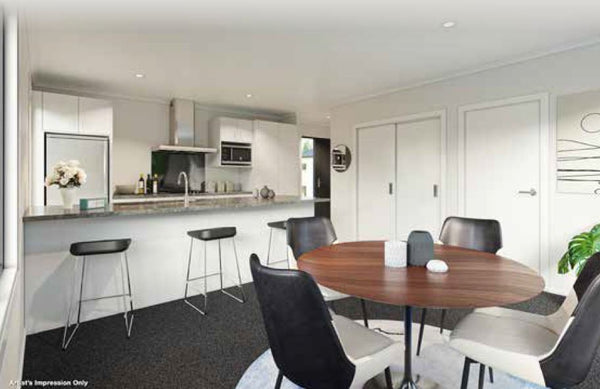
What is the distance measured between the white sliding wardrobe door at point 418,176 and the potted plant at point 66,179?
3.92 m

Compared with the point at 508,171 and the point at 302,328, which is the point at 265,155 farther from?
the point at 302,328

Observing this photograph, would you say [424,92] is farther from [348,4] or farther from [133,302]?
[133,302]

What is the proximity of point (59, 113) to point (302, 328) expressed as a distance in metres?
4.49

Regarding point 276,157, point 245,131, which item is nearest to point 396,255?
point 245,131

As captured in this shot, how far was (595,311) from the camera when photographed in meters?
1.23

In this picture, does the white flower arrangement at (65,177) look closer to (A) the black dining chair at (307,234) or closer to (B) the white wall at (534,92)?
(A) the black dining chair at (307,234)

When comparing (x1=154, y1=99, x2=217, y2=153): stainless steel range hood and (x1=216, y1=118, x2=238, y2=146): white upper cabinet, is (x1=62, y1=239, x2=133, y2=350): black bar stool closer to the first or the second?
(x1=154, y1=99, x2=217, y2=153): stainless steel range hood

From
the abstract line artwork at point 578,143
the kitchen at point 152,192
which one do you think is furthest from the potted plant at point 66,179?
the abstract line artwork at point 578,143

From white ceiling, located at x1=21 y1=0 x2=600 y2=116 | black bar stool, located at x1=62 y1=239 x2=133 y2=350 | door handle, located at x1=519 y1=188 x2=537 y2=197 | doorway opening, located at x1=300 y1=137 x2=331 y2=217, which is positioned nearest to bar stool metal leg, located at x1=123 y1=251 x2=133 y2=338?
black bar stool, located at x1=62 y1=239 x2=133 y2=350

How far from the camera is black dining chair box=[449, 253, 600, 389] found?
1240 mm

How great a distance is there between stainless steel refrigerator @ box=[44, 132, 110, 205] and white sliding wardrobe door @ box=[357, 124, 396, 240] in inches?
145

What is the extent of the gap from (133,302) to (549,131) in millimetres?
4358

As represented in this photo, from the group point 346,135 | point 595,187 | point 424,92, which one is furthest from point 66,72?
point 595,187

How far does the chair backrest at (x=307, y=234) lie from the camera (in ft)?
8.51
